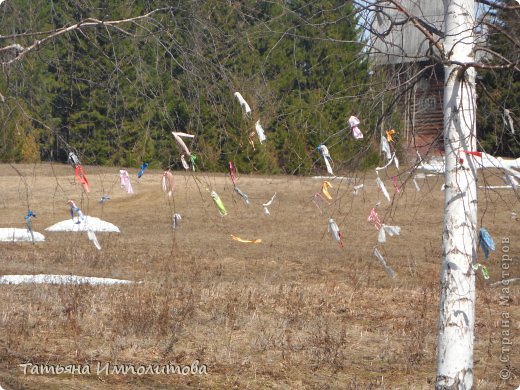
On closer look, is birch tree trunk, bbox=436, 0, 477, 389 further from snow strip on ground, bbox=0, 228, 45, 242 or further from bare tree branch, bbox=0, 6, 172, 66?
snow strip on ground, bbox=0, 228, 45, 242

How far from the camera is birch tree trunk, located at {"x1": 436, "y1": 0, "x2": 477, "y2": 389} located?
467 cm

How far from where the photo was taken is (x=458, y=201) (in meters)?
4.69

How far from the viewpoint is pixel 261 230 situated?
2022 cm

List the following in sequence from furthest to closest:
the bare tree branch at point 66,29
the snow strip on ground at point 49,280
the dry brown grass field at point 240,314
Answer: the snow strip on ground at point 49,280
the dry brown grass field at point 240,314
the bare tree branch at point 66,29

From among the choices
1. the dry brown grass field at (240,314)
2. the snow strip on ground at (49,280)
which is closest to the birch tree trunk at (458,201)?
→ the dry brown grass field at (240,314)

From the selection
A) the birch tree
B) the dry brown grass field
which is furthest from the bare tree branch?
the birch tree

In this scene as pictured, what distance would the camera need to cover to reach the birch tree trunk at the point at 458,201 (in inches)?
184

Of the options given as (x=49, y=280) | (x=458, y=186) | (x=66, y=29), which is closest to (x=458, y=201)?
(x=458, y=186)

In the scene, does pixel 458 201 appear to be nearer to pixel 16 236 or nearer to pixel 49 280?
pixel 49 280

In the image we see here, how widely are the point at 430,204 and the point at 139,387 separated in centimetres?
1897

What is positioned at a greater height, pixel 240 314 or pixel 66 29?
pixel 66 29

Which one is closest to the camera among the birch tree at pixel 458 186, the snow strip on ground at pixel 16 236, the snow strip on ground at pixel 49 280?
the birch tree at pixel 458 186

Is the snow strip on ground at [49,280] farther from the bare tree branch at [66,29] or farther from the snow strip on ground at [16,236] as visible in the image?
A: the snow strip on ground at [16,236]

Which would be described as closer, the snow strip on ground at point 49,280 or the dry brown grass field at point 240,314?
the dry brown grass field at point 240,314
